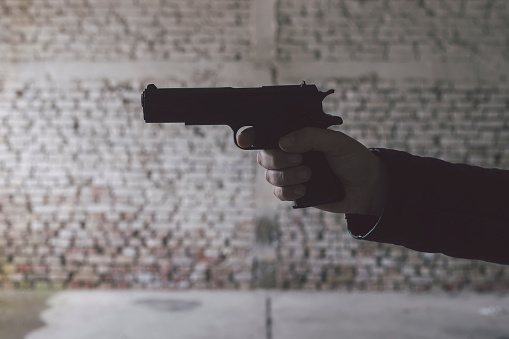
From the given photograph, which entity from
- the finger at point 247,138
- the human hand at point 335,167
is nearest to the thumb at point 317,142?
the human hand at point 335,167

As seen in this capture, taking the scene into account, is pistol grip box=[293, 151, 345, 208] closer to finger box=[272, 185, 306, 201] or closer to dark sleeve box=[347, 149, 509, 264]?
finger box=[272, 185, 306, 201]

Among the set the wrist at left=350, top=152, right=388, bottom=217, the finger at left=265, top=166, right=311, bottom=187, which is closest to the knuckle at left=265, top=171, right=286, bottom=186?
the finger at left=265, top=166, right=311, bottom=187

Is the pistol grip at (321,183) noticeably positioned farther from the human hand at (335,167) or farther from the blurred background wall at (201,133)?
the blurred background wall at (201,133)

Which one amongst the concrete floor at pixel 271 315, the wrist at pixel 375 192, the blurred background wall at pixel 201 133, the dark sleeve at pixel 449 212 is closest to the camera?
the dark sleeve at pixel 449 212

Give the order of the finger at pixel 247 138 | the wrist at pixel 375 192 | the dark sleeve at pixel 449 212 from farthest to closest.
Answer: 1. the finger at pixel 247 138
2. the wrist at pixel 375 192
3. the dark sleeve at pixel 449 212

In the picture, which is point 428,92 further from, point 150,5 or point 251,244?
point 150,5

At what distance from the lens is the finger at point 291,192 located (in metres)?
1.39

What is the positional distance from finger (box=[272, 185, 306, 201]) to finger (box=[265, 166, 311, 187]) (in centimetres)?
2

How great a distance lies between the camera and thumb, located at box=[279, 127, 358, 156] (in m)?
1.32

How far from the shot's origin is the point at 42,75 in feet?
12.1

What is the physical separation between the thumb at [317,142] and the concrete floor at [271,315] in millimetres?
1855

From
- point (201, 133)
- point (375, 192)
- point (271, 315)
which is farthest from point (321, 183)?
point (201, 133)

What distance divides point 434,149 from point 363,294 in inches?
53.9

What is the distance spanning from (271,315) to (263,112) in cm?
216
